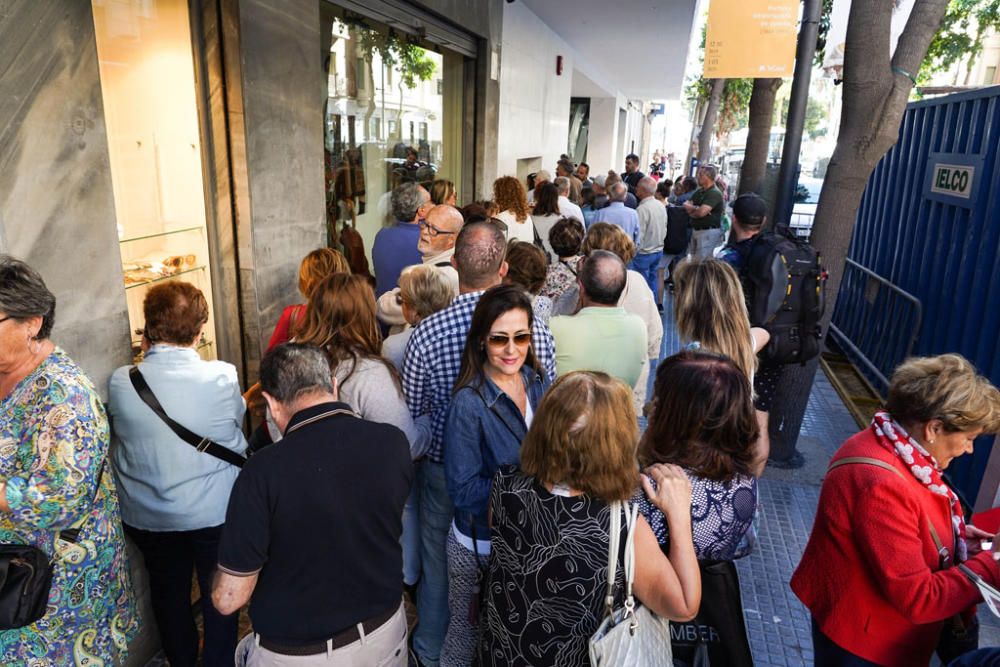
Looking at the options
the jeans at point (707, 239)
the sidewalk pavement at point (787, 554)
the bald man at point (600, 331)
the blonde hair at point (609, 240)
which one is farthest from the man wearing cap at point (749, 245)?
the jeans at point (707, 239)

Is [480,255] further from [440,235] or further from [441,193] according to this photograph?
[441,193]

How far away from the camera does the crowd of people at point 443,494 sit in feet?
6.29

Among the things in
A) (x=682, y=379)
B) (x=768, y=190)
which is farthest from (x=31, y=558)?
(x=768, y=190)

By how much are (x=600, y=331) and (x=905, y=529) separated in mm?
1599

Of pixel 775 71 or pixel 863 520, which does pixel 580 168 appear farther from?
pixel 863 520

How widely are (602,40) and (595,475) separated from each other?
A: 1327 centimetres

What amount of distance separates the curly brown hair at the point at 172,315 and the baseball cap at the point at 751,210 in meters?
3.31

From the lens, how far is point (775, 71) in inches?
219

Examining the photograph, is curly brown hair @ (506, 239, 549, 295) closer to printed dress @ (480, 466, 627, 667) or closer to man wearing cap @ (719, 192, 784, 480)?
man wearing cap @ (719, 192, 784, 480)

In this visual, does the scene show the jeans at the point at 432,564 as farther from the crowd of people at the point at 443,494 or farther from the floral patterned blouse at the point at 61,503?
the floral patterned blouse at the point at 61,503

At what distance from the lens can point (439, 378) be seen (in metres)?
2.92

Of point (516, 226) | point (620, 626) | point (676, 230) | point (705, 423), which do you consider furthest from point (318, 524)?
point (676, 230)

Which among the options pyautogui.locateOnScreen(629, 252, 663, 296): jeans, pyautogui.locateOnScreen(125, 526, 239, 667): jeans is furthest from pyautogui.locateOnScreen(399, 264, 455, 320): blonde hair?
pyautogui.locateOnScreen(629, 252, 663, 296): jeans

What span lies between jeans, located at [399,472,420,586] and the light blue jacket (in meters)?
0.86
